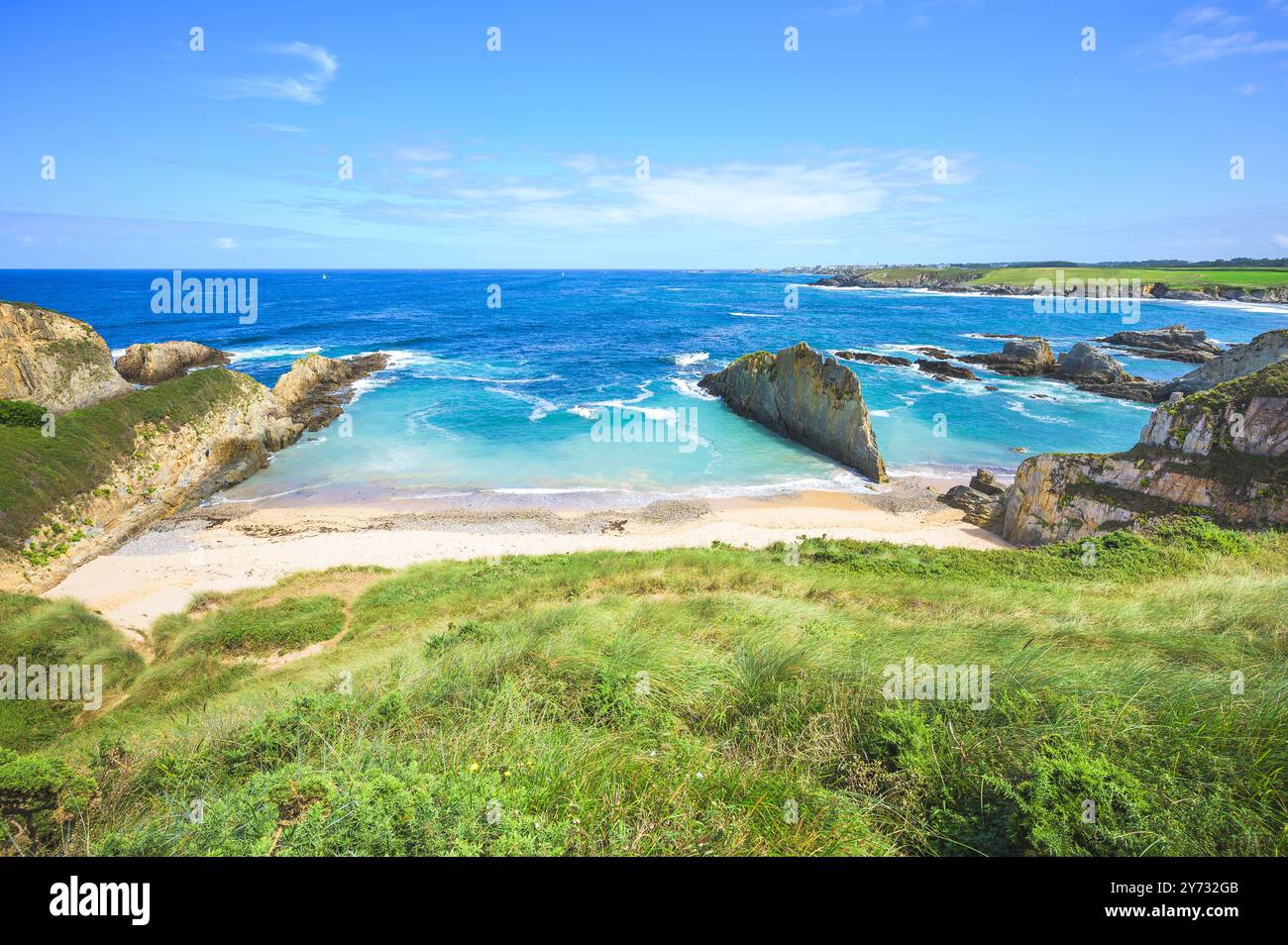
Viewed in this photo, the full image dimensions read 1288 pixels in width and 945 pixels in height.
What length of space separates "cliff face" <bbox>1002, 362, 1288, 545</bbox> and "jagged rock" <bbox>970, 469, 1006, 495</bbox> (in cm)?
694

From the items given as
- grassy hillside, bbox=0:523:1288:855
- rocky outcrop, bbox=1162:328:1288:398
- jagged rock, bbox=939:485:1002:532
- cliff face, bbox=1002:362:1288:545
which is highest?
rocky outcrop, bbox=1162:328:1288:398

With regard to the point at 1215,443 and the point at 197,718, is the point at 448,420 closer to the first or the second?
the point at 197,718

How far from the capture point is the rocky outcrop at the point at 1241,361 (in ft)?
93.0

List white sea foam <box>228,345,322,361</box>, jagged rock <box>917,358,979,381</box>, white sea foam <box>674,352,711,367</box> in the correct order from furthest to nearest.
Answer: white sea foam <box>674,352,711,367</box>
white sea foam <box>228,345,322,361</box>
jagged rock <box>917,358,979,381</box>

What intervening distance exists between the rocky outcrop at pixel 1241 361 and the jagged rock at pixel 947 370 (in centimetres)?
1436

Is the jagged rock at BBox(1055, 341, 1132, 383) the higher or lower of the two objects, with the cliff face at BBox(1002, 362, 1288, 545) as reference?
higher

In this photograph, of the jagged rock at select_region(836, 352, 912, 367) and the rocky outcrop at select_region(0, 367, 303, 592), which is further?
the jagged rock at select_region(836, 352, 912, 367)

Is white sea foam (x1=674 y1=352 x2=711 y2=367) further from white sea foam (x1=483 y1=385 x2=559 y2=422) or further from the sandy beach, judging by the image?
the sandy beach

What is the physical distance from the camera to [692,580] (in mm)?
13578

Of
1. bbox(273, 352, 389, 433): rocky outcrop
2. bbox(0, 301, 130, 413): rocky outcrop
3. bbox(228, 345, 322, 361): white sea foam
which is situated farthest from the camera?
bbox(228, 345, 322, 361): white sea foam

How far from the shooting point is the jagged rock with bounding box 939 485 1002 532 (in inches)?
879

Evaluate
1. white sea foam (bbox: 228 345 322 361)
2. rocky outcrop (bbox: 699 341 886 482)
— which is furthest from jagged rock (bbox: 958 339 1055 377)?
white sea foam (bbox: 228 345 322 361)

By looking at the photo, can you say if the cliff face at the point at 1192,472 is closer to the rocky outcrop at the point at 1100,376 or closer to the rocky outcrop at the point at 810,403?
the rocky outcrop at the point at 810,403

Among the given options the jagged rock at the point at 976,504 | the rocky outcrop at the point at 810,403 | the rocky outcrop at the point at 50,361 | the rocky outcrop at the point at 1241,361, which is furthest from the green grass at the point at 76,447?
the rocky outcrop at the point at 1241,361
